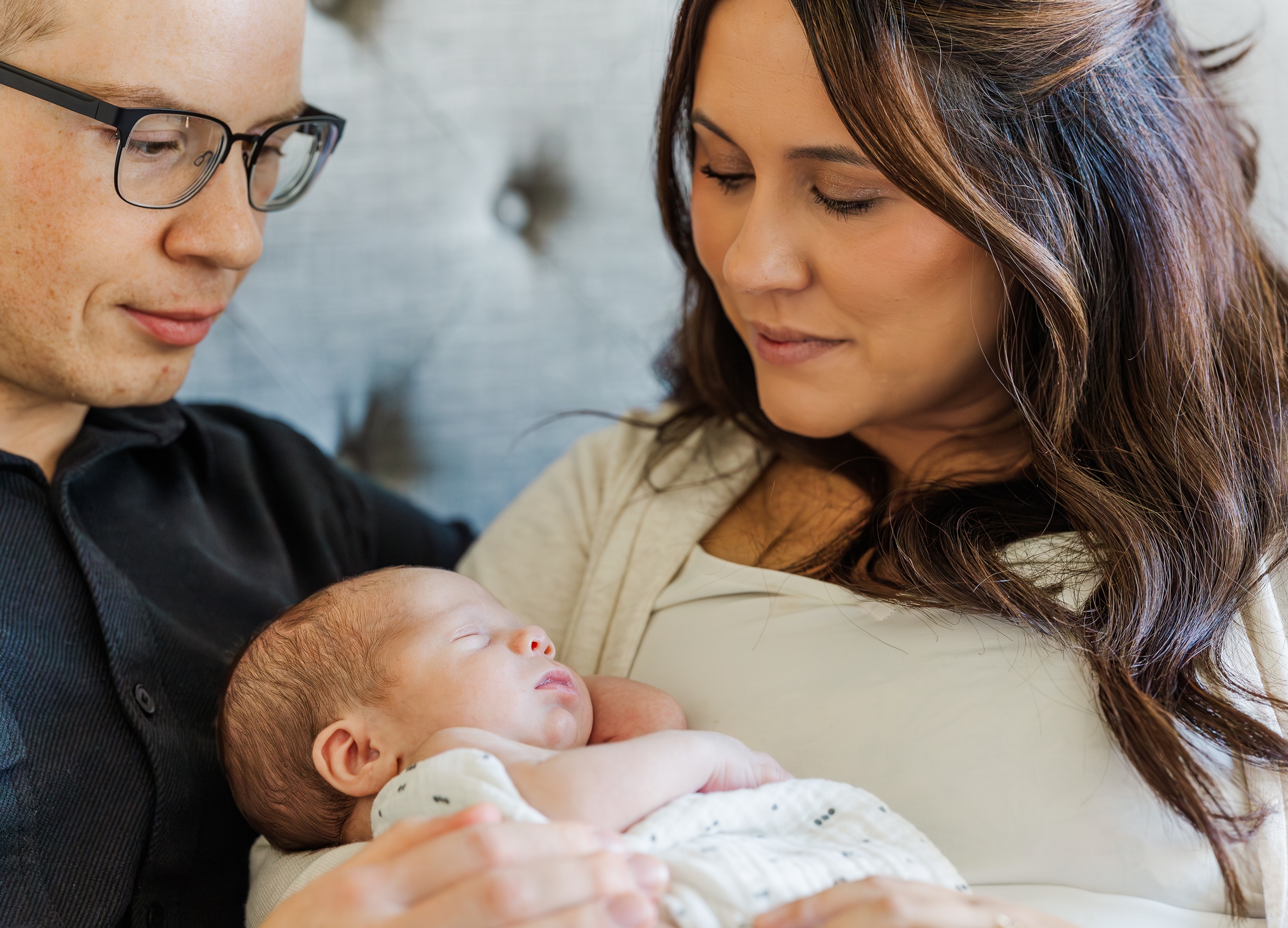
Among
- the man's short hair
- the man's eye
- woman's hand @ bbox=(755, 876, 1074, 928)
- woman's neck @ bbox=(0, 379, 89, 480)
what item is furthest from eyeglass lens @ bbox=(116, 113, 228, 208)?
woman's hand @ bbox=(755, 876, 1074, 928)

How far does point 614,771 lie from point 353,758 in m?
0.25

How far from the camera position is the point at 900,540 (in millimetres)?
980

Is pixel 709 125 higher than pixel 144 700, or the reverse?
pixel 709 125

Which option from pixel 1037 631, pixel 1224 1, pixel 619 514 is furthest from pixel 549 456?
pixel 1224 1

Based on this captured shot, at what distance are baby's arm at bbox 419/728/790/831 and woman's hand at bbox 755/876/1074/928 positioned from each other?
0.39 ft

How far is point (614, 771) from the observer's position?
760 mm

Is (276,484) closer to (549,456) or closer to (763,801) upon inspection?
(549,456)

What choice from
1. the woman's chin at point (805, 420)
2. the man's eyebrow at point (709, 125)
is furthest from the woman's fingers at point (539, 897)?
the man's eyebrow at point (709, 125)

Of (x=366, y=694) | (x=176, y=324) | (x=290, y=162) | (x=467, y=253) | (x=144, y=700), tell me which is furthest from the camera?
(x=467, y=253)

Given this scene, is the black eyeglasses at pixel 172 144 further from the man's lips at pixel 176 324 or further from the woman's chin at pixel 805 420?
the woman's chin at pixel 805 420

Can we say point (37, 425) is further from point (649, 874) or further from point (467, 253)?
point (649, 874)

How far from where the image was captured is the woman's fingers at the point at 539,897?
0.65 metres

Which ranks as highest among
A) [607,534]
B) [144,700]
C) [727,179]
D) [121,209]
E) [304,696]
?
[727,179]

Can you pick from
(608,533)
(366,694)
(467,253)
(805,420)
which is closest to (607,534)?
(608,533)
